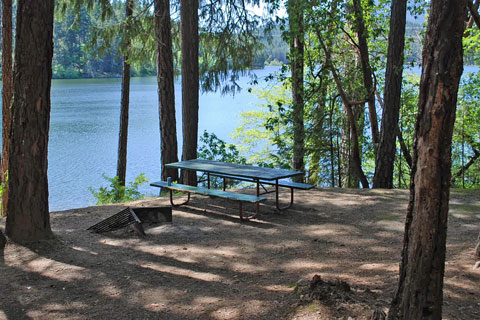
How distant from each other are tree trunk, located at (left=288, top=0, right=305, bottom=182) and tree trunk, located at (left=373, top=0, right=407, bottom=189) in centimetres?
177

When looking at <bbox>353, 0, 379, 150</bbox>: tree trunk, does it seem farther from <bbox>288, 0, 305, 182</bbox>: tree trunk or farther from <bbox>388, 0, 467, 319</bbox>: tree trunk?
<bbox>388, 0, 467, 319</bbox>: tree trunk

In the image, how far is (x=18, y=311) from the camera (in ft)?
11.7

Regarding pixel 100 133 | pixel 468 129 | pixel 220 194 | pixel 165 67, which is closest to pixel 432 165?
pixel 220 194

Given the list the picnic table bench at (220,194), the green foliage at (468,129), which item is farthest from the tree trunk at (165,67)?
the green foliage at (468,129)

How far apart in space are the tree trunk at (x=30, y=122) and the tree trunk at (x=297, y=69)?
519 centimetres

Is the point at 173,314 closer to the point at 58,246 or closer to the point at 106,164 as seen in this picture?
the point at 58,246

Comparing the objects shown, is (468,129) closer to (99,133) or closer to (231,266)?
(231,266)

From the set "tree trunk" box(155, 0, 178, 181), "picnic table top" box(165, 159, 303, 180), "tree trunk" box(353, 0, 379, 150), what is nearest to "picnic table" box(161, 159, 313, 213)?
"picnic table top" box(165, 159, 303, 180)

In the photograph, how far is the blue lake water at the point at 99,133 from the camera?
18516mm

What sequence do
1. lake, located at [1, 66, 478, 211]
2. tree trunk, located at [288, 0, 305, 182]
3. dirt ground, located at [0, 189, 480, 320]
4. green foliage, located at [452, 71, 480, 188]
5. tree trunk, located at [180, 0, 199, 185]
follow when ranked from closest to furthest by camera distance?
dirt ground, located at [0, 189, 480, 320] → tree trunk, located at [288, 0, 305, 182] → tree trunk, located at [180, 0, 199, 185] → green foliage, located at [452, 71, 480, 188] → lake, located at [1, 66, 478, 211]

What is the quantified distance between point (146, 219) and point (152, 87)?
4662 cm

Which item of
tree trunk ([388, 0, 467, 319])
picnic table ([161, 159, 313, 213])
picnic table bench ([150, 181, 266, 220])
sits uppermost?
tree trunk ([388, 0, 467, 319])

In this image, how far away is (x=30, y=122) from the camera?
16.0ft

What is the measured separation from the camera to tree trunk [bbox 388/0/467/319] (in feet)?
7.68
